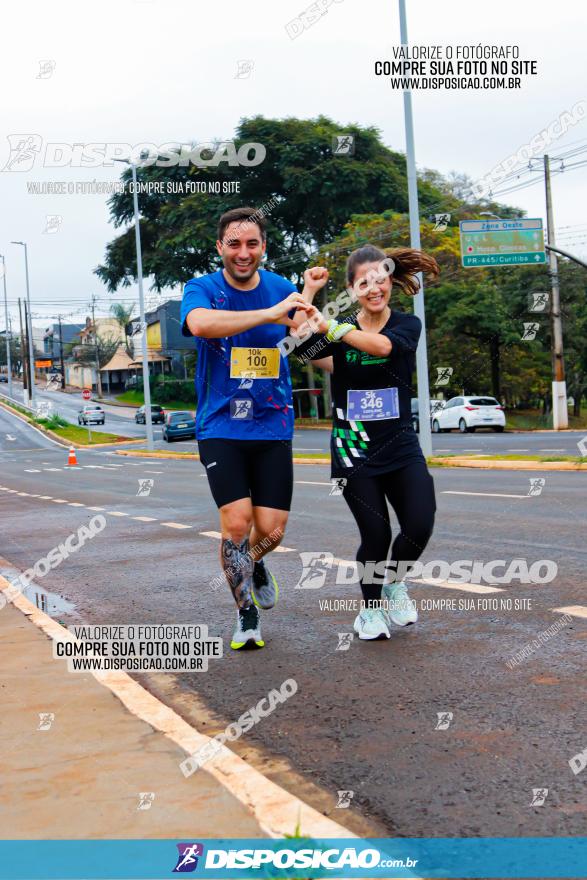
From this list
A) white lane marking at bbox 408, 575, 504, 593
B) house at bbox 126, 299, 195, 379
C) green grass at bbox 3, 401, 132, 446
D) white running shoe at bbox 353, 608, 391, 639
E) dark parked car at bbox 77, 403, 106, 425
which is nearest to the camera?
white running shoe at bbox 353, 608, 391, 639

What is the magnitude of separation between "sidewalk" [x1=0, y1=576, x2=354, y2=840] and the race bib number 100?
59.5 inches

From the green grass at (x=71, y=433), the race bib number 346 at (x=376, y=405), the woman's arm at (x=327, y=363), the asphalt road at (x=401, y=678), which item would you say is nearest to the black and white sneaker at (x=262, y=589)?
the asphalt road at (x=401, y=678)

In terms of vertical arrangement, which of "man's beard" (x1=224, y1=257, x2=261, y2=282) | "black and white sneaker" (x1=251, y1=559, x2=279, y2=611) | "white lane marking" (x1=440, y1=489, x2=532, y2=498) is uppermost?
"man's beard" (x1=224, y1=257, x2=261, y2=282)

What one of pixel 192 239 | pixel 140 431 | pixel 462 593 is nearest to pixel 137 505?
pixel 462 593

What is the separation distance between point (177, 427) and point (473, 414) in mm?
15474

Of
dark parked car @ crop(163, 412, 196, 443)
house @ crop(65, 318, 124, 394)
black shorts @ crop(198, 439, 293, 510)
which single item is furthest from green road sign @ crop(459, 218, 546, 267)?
house @ crop(65, 318, 124, 394)

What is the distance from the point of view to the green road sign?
105 ft

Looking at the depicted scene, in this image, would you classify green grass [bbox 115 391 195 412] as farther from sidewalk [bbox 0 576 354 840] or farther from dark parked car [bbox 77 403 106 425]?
sidewalk [bbox 0 576 354 840]

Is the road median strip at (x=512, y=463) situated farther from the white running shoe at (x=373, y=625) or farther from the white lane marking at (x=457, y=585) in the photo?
the white running shoe at (x=373, y=625)

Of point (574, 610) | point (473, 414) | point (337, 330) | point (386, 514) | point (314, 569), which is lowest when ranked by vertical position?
point (473, 414)

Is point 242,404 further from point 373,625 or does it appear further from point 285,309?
point 373,625

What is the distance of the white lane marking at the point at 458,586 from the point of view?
252 inches

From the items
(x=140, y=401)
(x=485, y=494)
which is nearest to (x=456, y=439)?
(x=485, y=494)

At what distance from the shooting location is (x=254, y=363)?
508 cm
